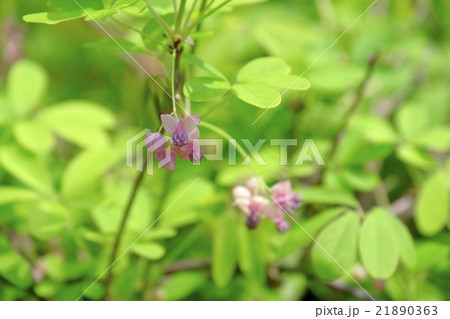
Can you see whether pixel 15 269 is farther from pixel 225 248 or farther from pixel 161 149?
pixel 161 149

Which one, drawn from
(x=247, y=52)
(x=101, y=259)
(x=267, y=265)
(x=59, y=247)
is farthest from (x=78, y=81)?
(x=267, y=265)

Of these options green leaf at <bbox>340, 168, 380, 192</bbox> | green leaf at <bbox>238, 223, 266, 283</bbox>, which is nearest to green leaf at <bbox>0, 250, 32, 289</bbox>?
green leaf at <bbox>238, 223, 266, 283</bbox>

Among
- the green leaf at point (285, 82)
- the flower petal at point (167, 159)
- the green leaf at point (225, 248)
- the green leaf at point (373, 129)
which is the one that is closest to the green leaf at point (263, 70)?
the green leaf at point (285, 82)

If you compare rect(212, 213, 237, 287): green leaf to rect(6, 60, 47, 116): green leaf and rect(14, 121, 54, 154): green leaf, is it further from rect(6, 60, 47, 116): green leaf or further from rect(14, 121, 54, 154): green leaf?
rect(6, 60, 47, 116): green leaf

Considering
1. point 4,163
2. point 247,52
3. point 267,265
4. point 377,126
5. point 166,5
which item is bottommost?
point 267,265

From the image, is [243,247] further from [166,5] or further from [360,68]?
[360,68]

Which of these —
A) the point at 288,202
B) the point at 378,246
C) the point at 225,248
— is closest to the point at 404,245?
the point at 378,246

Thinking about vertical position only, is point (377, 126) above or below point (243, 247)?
above
